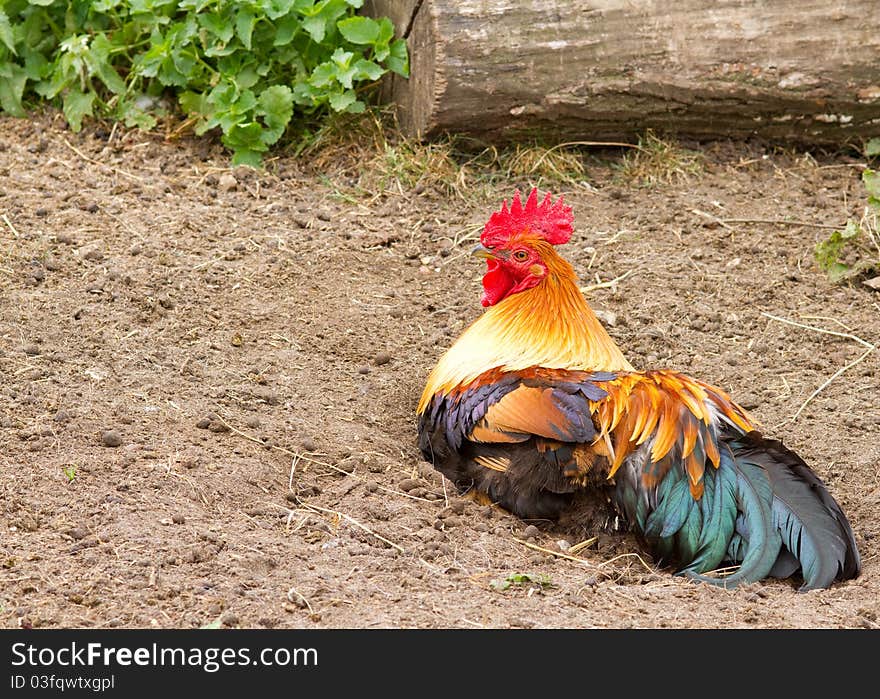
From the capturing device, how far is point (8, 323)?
4.71 meters

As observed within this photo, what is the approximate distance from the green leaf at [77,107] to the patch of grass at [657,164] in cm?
300

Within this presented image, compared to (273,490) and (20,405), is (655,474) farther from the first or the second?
(20,405)

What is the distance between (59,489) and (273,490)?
0.70 metres

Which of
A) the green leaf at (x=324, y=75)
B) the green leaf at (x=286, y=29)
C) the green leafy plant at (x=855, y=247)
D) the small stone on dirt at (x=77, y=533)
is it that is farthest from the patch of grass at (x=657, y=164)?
the small stone on dirt at (x=77, y=533)

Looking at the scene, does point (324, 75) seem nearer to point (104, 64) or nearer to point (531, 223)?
point (104, 64)

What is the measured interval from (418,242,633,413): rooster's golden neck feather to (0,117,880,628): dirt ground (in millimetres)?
405

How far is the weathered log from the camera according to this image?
5.91 m

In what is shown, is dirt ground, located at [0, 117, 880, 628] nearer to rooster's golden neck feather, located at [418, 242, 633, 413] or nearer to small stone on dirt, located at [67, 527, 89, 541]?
small stone on dirt, located at [67, 527, 89, 541]

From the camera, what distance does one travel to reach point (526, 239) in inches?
167

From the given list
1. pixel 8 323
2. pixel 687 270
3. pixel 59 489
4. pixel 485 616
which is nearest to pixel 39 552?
pixel 59 489

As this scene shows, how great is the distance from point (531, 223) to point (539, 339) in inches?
17.3

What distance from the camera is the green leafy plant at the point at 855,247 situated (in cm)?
556

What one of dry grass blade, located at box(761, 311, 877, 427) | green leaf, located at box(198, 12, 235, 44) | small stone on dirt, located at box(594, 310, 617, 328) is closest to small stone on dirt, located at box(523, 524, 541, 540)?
dry grass blade, located at box(761, 311, 877, 427)

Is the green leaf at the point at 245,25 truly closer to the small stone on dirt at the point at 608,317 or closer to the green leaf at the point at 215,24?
the green leaf at the point at 215,24
